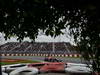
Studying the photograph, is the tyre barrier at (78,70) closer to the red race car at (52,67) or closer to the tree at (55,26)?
the red race car at (52,67)

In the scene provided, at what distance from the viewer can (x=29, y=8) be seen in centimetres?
187

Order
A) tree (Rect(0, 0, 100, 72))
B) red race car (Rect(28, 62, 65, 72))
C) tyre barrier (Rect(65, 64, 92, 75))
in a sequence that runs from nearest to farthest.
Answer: tree (Rect(0, 0, 100, 72)) < tyre barrier (Rect(65, 64, 92, 75)) < red race car (Rect(28, 62, 65, 72))

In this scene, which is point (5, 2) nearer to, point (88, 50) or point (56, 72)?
point (88, 50)

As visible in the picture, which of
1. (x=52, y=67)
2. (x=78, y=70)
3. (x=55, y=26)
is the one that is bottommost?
(x=78, y=70)

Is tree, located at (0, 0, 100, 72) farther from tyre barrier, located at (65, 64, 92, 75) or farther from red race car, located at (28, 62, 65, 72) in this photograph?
red race car, located at (28, 62, 65, 72)

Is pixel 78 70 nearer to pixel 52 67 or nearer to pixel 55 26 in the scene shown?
pixel 52 67

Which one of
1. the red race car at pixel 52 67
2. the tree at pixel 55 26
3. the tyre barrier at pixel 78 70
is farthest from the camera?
the red race car at pixel 52 67

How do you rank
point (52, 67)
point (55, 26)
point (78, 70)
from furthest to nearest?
point (52, 67) < point (78, 70) < point (55, 26)

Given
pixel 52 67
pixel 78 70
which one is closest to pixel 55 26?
pixel 78 70

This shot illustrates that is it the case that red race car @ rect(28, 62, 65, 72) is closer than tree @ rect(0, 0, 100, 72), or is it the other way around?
tree @ rect(0, 0, 100, 72)

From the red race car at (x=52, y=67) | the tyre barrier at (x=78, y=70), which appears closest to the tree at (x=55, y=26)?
the tyre barrier at (x=78, y=70)

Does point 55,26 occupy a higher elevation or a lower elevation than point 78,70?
higher

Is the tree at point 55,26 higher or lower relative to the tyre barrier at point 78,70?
higher

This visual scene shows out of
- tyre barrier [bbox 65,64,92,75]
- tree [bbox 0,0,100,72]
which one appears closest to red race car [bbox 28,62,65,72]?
tyre barrier [bbox 65,64,92,75]
